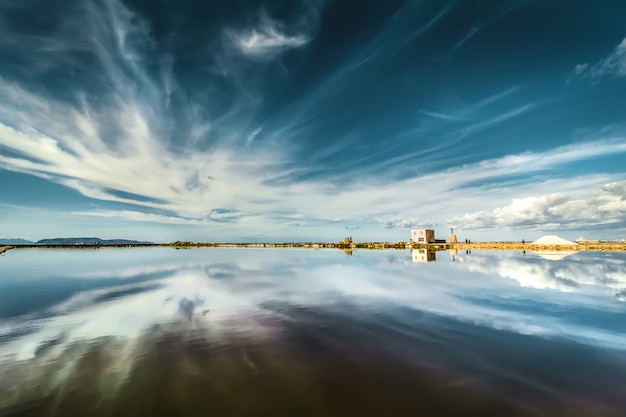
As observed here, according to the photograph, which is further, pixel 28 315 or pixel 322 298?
pixel 322 298

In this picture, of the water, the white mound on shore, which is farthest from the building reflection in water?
the white mound on shore

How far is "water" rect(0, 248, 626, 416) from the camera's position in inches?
284

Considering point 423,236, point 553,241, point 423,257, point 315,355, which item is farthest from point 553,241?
point 315,355

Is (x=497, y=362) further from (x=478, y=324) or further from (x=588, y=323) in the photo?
A: (x=588, y=323)

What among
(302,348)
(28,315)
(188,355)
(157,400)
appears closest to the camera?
(157,400)

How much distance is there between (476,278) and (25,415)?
107 ft

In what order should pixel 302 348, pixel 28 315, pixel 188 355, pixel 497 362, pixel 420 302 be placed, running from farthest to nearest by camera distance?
1. pixel 420 302
2. pixel 28 315
3. pixel 302 348
4. pixel 188 355
5. pixel 497 362

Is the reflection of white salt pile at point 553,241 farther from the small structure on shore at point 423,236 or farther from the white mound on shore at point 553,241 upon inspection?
the small structure on shore at point 423,236

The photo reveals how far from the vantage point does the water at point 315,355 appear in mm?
7203

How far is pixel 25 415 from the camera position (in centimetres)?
673

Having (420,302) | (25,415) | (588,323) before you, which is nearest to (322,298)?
(420,302)

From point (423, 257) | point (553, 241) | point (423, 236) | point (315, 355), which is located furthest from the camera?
point (423, 236)

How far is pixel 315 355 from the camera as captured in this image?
1042 cm

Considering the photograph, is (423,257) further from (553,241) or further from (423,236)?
(423,236)
